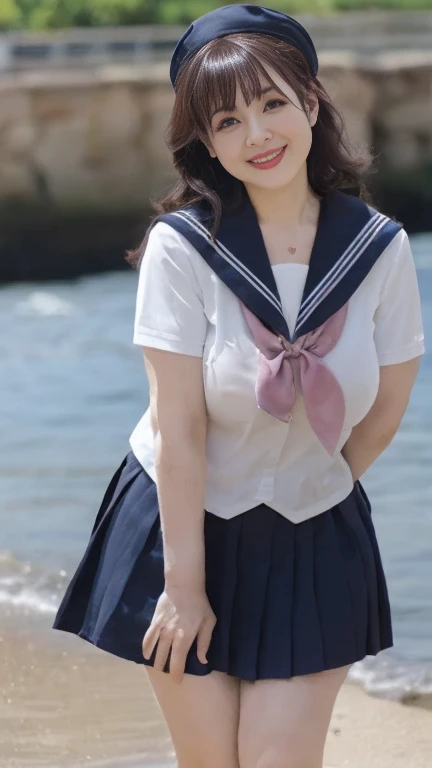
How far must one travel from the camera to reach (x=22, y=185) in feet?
47.1

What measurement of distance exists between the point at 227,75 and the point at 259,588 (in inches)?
32.8

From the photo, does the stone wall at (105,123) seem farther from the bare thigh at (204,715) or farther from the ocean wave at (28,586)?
the bare thigh at (204,715)

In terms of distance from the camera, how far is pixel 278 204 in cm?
230

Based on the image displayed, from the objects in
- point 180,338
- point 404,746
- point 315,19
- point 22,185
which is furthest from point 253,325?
point 315,19

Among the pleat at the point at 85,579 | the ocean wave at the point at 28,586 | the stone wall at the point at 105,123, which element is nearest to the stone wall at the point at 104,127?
the stone wall at the point at 105,123

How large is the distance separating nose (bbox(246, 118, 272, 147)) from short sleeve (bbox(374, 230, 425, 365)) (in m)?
0.28

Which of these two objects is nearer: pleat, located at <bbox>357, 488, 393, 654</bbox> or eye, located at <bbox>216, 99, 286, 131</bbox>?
eye, located at <bbox>216, 99, 286, 131</bbox>

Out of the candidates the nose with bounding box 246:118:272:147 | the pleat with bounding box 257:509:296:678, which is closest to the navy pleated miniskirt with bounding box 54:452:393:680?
the pleat with bounding box 257:509:296:678

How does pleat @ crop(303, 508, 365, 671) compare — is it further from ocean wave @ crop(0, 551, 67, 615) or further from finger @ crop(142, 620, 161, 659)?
ocean wave @ crop(0, 551, 67, 615)

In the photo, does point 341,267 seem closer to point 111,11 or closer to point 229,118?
point 229,118

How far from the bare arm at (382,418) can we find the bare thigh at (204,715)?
1.43 ft

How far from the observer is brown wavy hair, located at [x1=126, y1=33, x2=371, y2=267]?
86.1 inches

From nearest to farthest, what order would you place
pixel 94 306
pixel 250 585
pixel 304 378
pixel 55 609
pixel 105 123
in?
pixel 304 378, pixel 250 585, pixel 55 609, pixel 94 306, pixel 105 123

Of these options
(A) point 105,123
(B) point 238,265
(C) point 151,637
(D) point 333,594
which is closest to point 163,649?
(C) point 151,637
